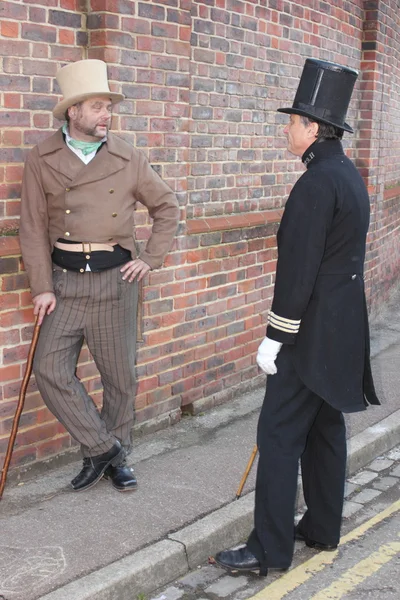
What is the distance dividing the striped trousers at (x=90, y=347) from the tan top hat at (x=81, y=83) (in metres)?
0.85

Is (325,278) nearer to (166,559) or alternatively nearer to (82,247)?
(82,247)

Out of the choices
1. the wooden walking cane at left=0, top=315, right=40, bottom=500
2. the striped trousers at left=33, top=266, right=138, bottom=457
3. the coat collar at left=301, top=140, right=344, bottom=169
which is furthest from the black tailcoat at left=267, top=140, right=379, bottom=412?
the wooden walking cane at left=0, top=315, right=40, bottom=500

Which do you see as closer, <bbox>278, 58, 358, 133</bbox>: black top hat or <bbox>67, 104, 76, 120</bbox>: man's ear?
<bbox>278, 58, 358, 133</bbox>: black top hat

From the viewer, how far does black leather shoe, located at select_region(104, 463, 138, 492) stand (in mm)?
4867

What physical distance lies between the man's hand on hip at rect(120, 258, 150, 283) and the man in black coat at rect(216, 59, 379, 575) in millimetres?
951

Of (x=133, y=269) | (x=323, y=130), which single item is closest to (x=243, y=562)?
(x=133, y=269)

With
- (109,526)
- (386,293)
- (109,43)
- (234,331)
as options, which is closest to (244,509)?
(109,526)

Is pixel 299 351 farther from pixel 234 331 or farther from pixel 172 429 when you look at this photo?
pixel 234 331

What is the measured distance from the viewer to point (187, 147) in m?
5.92

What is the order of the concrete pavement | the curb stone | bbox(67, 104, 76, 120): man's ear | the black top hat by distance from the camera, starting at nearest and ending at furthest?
the curb stone < the concrete pavement < the black top hat < bbox(67, 104, 76, 120): man's ear

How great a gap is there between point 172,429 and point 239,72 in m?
2.60

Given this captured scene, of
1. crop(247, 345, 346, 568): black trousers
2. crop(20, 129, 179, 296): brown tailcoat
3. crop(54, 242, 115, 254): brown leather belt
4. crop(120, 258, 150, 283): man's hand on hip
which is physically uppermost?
crop(20, 129, 179, 296): brown tailcoat

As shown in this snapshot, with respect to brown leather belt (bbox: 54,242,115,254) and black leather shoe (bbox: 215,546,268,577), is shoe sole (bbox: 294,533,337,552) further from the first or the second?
brown leather belt (bbox: 54,242,115,254)

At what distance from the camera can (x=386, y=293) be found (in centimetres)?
1055
